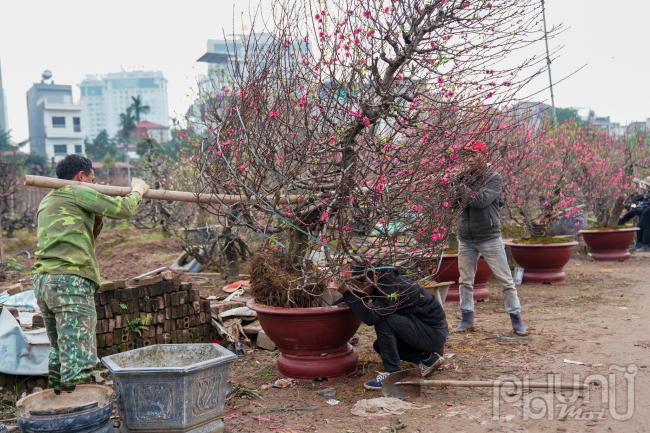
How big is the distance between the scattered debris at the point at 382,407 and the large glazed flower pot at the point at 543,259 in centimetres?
560

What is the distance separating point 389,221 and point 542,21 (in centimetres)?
184

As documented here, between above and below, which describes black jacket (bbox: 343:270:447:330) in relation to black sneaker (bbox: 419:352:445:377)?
Answer: above

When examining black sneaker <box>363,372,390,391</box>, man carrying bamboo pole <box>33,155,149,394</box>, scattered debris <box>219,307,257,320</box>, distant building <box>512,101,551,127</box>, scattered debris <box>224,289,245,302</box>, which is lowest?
black sneaker <box>363,372,390,391</box>

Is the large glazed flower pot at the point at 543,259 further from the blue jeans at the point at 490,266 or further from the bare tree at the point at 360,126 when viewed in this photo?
the bare tree at the point at 360,126

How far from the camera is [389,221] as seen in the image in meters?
4.57

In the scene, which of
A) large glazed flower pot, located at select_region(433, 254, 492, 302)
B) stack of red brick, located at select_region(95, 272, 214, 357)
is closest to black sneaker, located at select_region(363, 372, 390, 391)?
stack of red brick, located at select_region(95, 272, 214, 357)

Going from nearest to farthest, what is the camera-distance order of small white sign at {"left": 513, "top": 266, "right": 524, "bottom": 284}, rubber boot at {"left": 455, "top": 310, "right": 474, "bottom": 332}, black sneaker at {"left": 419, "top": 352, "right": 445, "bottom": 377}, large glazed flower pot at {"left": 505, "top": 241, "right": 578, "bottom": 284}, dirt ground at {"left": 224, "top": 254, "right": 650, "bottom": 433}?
1. dirt ground at {"left": 224, "top": 254, "right": 650, "bottom": 433}
2. black sneaker at {"left": 419, "top": 352, "right": 445, "bottom": 377}
3. rubber boot at {"left": 455, "top": 310, "right": 474, "bottom": 332}
4. large glazed flower pot at {"left": 505, "top": 241, "right": 578, "bottom": 284}
5. small white sign at {"left": 513, "top": 266, "right": 524, "bottom": 284}

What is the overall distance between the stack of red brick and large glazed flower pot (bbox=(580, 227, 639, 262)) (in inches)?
351

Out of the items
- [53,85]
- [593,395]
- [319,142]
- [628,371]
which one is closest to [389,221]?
[319,142]

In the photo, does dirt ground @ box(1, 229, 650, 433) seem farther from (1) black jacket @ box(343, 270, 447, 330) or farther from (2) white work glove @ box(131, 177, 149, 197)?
(2) white work glove @ box(131, 177, 149, 197)

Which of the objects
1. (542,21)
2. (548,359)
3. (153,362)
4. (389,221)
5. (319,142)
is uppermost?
(542,21)

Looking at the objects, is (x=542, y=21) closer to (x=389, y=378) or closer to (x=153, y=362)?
(x=389, y=378)

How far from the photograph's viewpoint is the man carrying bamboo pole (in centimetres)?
388

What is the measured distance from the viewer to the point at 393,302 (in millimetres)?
4773
